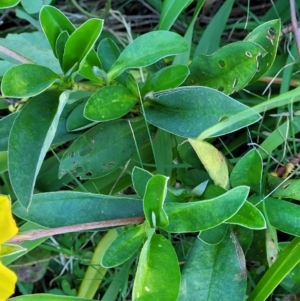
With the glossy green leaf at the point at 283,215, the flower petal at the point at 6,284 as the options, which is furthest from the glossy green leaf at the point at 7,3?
the glossy green leaf at the point at 283,215

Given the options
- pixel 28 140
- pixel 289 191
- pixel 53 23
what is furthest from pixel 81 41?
pixel 289 191

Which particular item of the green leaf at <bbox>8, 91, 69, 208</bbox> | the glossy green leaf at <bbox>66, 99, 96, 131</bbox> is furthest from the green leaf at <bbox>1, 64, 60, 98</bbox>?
the glossy green leaf at <bbox>66, 99, 96, 131</bbox>

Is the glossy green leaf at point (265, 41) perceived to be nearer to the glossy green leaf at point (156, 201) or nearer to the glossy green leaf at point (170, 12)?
the glossy green leaf at point (170, 12)

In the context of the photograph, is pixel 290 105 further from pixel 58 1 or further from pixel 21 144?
pixel 58 1

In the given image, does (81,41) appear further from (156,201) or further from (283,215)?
(283,215)

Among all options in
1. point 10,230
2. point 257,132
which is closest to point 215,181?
point 257,132

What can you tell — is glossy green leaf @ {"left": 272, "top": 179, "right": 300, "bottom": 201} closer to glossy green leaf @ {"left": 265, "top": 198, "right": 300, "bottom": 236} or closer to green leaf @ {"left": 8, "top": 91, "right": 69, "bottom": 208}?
glossy green leaf @ {"left": 265, "top": 198, "right": 300, "bottom": 236}
